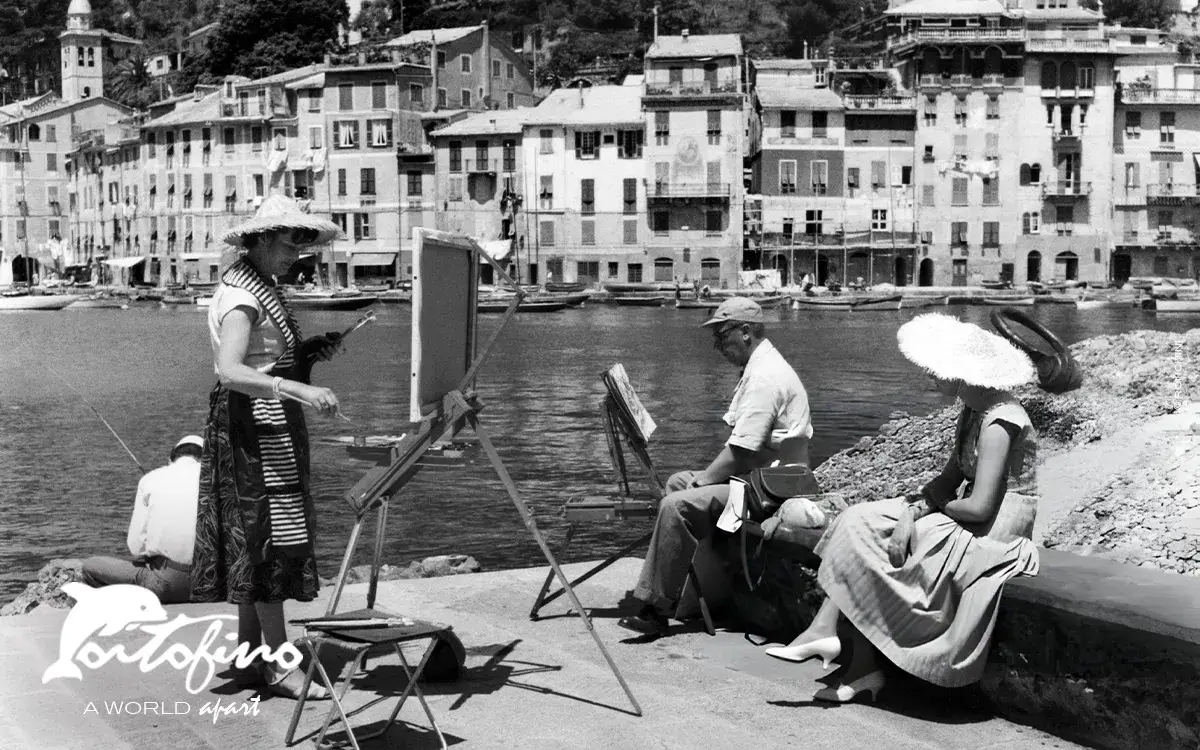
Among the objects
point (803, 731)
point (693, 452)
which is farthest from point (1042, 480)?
point (693, 452)

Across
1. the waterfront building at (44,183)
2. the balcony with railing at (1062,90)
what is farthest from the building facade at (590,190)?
the waterfront building at (44,183)

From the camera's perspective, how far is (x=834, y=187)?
6788cm

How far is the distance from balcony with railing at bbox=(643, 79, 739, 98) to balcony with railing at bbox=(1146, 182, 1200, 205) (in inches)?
831

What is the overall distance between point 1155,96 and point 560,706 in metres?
74.7

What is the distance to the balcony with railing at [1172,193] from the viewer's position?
70312 millimetres

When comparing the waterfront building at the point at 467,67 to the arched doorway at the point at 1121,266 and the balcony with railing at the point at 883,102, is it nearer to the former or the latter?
the balcony with railing at the point at 883,102

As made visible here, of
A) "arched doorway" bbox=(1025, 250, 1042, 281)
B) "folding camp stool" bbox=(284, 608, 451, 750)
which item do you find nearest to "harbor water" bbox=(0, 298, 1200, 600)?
"folding camp stool" bbox=(284, 608, 451, 750)

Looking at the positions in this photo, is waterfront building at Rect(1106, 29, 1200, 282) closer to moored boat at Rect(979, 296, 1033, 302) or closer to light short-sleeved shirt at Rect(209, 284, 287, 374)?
moored boat at Rect(979, 296, 1033, 302)

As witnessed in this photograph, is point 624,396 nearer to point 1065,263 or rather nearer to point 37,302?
point 1065,263

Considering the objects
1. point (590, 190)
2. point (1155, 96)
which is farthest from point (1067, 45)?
point (590, 190)

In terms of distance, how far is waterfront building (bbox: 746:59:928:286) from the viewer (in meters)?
67.6

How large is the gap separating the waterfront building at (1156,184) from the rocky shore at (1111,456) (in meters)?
58.4

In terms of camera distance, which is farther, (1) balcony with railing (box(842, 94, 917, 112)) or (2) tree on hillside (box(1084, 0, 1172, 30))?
(2) tree on hillside (box(1084, 0, 1172, 30))

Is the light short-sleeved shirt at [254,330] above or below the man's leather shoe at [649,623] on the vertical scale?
above
